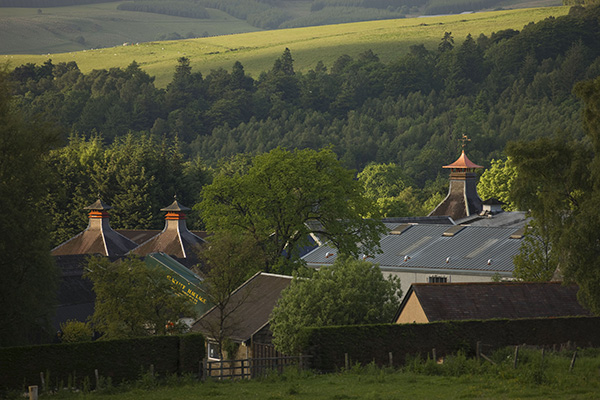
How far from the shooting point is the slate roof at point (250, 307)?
5222cm

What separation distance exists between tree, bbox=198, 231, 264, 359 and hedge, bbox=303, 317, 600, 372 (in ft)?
28.9

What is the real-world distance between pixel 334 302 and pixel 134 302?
881 cm

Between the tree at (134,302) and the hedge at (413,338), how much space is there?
8648 millimetres

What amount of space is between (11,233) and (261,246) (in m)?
23.6

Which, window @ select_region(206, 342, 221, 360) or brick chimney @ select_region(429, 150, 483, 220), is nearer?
window @ select_region(206, 342, 221, 360)

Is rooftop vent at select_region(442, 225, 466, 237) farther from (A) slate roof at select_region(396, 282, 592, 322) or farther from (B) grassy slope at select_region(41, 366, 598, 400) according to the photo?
(B) grassy slope at select_region(41, 366, 598, 400)

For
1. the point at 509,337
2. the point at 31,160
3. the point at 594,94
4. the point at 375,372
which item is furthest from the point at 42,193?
the point at 594,94

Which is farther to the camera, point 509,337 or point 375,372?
point 509,337

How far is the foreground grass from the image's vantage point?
34219mm

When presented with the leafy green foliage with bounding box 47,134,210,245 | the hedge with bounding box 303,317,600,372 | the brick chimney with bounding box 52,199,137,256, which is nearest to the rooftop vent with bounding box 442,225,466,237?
the brick chimney with bounding box 52,199,137,256

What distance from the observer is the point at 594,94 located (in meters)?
45.9

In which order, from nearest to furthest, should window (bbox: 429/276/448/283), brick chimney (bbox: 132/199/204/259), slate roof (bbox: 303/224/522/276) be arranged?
slate roof (bbox: 303/224/522/276), window (bbox: 429/276/448/283), brick chimney (bbox: 132/199/204/259)

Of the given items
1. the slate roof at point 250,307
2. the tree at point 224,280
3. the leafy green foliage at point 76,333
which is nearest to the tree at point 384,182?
the slate roof at point 250,307

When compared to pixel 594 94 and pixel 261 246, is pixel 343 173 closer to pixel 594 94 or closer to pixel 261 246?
pixel 261 246
